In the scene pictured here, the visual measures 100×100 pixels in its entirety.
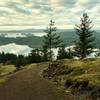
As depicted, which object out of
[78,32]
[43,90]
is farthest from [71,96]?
[78,32]

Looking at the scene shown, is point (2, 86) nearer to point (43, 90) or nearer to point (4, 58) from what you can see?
point (43, 90)

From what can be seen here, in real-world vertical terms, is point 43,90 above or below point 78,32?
below

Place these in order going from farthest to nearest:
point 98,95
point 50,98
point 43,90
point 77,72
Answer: point 77,72, point 43,90, point 50,98, point 98,95

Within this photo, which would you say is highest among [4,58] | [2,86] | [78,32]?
[78,32]

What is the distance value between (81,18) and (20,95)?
5683cm

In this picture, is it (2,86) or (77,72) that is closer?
(2,86)

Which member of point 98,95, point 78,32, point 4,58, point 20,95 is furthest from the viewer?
point 4,58

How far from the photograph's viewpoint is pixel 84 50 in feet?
264

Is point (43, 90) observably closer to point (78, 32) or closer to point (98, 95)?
point (98, 95)

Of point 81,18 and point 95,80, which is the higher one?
point 81,18

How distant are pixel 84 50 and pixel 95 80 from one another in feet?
182

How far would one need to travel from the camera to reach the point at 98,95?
21094mm

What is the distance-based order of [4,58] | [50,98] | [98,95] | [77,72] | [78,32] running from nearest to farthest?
[98,95] < [50,98] < [77,72] < [78,32] < [4,58]

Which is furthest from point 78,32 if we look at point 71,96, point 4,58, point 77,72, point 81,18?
point 4,58
